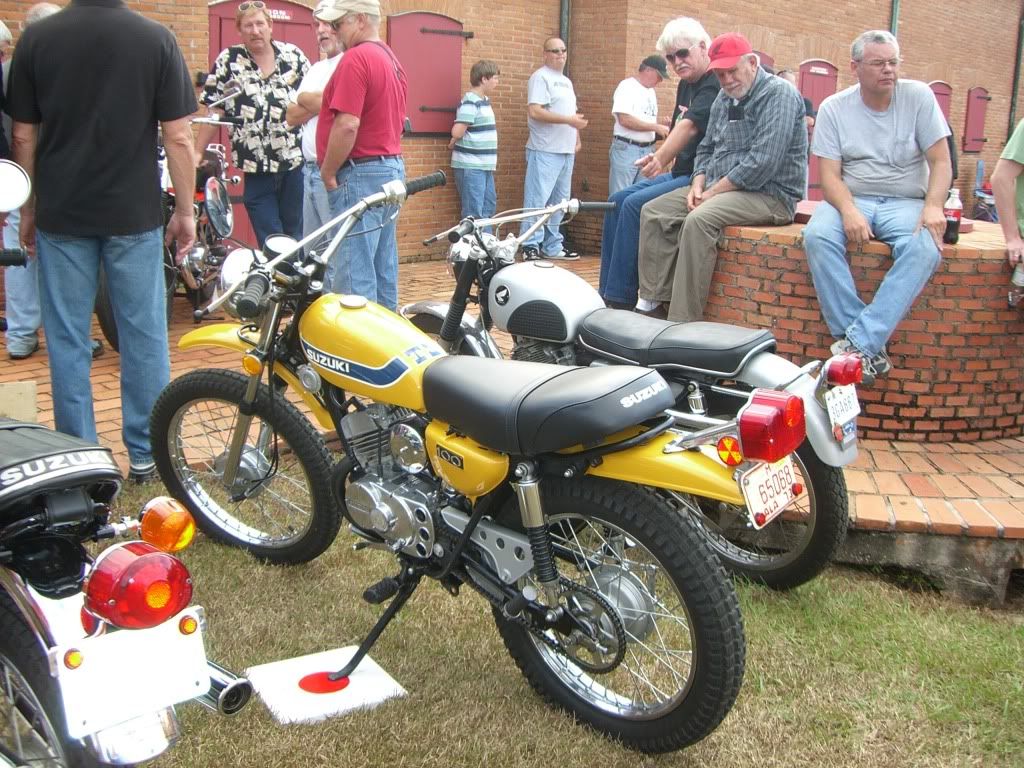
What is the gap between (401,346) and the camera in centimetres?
303

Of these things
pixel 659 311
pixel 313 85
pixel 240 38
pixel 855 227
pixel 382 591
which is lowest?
pixel 382 591

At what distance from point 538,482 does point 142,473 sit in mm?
2303

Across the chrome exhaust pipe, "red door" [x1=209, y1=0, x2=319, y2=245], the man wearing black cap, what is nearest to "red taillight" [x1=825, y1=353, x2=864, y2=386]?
the chrome exhaust pipe

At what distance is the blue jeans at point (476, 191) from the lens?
1059cm

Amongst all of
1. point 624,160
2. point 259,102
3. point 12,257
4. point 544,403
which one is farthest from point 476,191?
point 544,403

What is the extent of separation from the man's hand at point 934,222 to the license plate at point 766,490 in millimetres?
2590

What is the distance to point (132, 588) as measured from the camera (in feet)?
6.06

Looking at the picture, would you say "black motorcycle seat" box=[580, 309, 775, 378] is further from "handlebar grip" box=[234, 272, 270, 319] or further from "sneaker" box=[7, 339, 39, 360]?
"sneaker" box=[7, 339, 39, 360]

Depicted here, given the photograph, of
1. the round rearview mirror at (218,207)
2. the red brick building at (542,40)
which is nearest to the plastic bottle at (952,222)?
the round rearview mirror at (218,207)

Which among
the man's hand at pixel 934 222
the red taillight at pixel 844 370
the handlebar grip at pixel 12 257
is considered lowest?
the red taillight at pixel 844 370

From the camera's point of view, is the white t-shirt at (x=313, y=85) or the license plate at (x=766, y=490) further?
the white t-shirt at (x=313, y=85)

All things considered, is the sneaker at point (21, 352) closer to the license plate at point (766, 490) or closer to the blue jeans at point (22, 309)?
the blue jeans at point (22, 309)

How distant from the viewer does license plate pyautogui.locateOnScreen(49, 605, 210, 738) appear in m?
1.81

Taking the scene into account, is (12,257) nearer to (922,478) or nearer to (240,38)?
(922,478)
